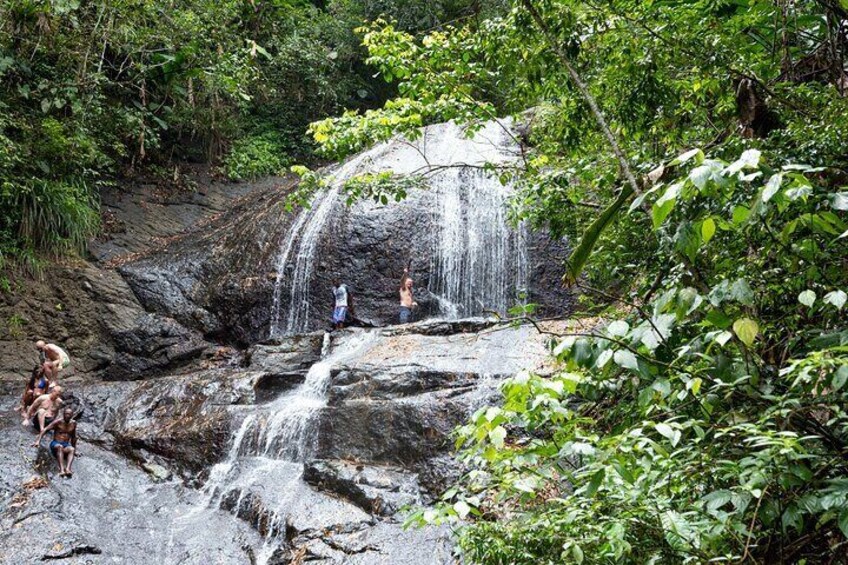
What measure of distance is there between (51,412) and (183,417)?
1.69 meters

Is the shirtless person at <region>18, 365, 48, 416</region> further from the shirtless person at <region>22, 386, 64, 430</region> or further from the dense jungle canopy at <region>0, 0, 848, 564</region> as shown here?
the dense jungle canopy at <region>0, 0, 848, 564</region>

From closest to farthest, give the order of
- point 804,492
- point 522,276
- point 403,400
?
point 804,492, point 403,400, point 522,276

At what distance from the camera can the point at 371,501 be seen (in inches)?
276

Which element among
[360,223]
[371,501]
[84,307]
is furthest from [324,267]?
[371,501]

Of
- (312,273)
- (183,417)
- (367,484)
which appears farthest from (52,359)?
(312,273)

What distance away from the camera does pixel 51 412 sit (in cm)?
855

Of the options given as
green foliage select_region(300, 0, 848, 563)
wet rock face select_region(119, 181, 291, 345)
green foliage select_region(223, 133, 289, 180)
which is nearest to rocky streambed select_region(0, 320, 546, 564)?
wet rock face select_region(119, 181, 291, 345)

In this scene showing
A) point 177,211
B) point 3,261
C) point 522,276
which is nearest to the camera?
point 3,261

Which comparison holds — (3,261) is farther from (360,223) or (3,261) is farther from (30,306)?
(360,223)

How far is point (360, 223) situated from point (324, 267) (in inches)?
53.6

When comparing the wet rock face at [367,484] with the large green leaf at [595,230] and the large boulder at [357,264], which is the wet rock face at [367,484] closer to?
the large green leaf at [595,230]

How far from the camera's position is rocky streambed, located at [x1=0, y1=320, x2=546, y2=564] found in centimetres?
670

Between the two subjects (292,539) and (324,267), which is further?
(324,267)

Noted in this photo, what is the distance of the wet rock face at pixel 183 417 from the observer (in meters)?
8.62
